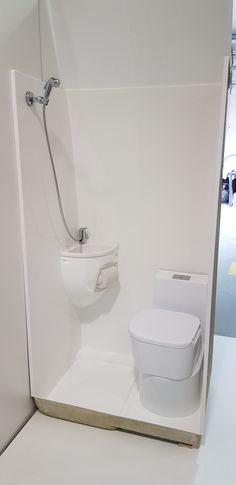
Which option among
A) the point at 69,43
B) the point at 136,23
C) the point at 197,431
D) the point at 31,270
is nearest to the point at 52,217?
the point at 31,270

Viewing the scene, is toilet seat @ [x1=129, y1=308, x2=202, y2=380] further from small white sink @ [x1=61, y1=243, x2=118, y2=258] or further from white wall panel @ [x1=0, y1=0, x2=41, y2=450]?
white wall panel @ [x1=0, y1=0, x2=41, y2=450]

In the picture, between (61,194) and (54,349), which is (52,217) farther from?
(54,349)

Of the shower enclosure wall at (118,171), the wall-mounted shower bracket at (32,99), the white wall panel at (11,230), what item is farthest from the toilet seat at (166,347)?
the wall-mounted shower bracket at (32,99)

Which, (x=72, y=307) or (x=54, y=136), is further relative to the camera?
(x=72, y=307)

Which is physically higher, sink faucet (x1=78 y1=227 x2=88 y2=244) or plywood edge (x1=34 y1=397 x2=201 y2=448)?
sink faucet (x1=78 y1=227 x2=88 y2=244)

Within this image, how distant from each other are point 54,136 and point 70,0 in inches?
25.8

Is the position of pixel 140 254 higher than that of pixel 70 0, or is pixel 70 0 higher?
pixel 70 0

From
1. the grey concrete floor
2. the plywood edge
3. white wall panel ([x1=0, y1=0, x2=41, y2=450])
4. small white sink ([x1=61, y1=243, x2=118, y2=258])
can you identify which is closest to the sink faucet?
small white sink ([x1=61, y1=243, x2=118, y2=258])

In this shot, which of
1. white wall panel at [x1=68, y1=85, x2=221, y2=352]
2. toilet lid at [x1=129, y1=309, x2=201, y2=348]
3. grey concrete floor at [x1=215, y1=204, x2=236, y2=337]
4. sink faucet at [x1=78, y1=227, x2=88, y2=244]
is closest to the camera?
toilet lid at [x1=129, y1=309, x2=201, y2=348]

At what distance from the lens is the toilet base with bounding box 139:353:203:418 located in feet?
5.84

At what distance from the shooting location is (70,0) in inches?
71.2

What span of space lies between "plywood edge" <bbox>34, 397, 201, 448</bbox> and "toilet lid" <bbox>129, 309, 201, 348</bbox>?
1.41 ft

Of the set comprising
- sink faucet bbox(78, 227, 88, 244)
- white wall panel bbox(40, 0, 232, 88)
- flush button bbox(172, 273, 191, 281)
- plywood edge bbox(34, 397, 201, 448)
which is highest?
white wall panel bbox(40, 0, 232, 88)

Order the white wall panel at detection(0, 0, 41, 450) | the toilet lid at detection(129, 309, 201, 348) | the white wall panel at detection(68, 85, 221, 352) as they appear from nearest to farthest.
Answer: the white wall panel at detection(0, 0, 41, 450), the toilet lid at detection(129, 309, 201, 348), the white wall panel at detection(68, 85, 221, 352)
